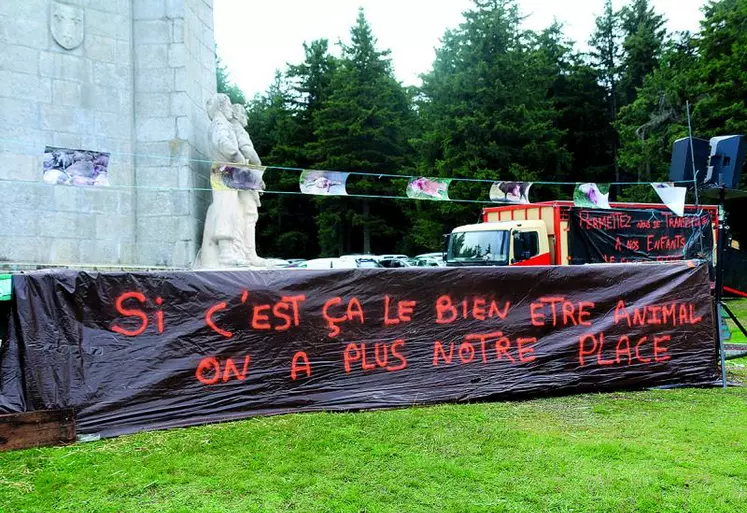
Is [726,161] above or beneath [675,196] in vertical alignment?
above

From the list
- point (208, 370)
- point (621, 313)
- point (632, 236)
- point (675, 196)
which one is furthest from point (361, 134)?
point (208, 370)

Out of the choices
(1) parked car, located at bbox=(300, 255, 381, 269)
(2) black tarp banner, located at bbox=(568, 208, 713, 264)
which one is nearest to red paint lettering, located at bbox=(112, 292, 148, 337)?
(2) black tarp banner, located at bbox=(568, 208, 713, 264)

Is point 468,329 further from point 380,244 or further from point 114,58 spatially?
point 380,244

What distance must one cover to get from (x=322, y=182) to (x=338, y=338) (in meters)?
5.51

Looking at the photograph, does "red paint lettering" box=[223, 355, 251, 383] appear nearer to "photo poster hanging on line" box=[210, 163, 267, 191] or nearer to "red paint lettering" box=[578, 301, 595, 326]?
"red paint lettering" box=[578, 301, 595, 326]

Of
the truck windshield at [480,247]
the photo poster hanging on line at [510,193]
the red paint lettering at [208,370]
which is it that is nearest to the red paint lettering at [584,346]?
the red paint lettering at [208,370]

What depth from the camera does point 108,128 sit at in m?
9.88

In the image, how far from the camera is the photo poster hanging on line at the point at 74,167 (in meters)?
Answer: 7.89

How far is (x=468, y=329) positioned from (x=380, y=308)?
95 cm

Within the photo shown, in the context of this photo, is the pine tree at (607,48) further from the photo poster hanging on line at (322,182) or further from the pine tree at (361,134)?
the photo poster hanging on line at (322,182)

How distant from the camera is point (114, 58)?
9.97m

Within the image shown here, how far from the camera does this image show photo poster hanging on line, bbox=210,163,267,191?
981cm

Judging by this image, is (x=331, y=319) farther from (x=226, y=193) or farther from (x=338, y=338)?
(x=226, y=193)

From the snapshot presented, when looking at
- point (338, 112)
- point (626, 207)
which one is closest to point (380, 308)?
point (626, 207)
